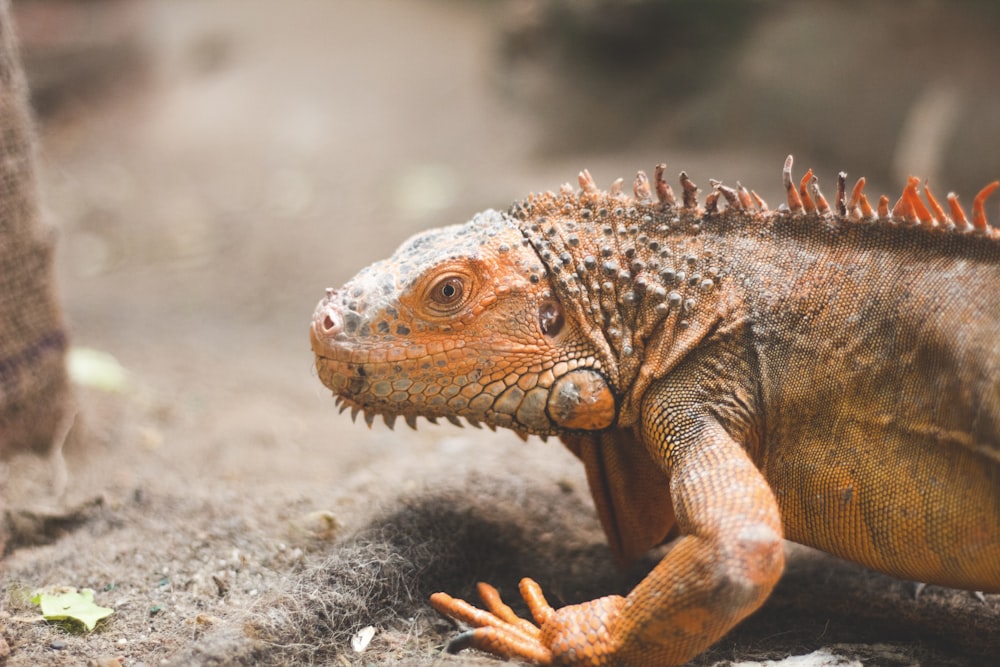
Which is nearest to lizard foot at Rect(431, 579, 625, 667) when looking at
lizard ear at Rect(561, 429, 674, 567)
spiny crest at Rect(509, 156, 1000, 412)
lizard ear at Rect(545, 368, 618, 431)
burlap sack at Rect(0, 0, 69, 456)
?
lizard ear at Rect(561, 429, 674, 567)

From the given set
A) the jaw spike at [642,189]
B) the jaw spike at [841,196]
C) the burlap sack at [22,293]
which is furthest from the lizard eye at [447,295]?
the burlap sack at [22,293]

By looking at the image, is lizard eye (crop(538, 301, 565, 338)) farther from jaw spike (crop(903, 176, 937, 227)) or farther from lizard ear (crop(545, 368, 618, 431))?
jaw spike (crop(903, 176, 937, 227))

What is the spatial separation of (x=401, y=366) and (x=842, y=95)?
1012 cm

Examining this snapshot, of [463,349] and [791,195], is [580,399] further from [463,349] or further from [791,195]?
[791,195]

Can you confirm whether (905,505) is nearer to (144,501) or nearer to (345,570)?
(345,570)

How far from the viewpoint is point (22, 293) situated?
5.54m

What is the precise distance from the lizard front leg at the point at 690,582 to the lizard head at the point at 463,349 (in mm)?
510

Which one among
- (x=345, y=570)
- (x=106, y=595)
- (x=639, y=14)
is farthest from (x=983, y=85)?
(x=106, y=595)

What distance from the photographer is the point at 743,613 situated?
3.15m

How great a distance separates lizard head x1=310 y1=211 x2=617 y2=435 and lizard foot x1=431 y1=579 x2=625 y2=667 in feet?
2.63

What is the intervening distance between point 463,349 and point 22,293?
3637 millimetres

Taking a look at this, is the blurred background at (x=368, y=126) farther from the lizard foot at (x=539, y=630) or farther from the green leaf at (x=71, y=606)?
the lizard foot at (x=539, y=630)

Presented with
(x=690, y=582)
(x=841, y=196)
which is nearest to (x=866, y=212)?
(x=841, y=196)

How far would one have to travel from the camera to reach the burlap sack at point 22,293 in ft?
17.3
